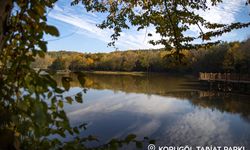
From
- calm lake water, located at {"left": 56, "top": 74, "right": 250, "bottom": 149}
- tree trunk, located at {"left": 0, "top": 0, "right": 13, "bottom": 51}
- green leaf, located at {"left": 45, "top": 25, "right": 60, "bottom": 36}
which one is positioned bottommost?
calm lake water, located at {"left": 56, "top": 74, "right": 250, "bottom": 149}

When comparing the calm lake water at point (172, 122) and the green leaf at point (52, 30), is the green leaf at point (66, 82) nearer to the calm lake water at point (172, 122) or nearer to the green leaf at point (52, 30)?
the green leaf at point (52, 30)

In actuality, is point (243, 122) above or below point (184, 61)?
below

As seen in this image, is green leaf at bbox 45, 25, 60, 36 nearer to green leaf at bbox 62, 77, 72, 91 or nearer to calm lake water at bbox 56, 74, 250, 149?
green leaf at bbox 62, 77, 72, 91

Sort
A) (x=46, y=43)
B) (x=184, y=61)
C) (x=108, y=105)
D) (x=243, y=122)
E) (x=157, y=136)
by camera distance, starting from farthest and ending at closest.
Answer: (x=108, y=105) < (x=243, y=122) < (x=157, y=136) < (x=184, y=61) < (x=46, y=43)

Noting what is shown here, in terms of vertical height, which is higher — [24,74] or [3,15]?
[3,15]

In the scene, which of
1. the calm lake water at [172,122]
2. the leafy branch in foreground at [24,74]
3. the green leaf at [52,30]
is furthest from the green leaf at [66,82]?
the calm lake water at [172,122]

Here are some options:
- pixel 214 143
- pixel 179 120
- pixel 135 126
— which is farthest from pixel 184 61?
pixel 179 120

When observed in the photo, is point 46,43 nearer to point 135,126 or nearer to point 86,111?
point 135,126

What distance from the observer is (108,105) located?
27.4 meters

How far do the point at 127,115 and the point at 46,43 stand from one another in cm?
2138

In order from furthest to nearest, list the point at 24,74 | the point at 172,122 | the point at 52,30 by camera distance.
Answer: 1. the point at 172,122
2. the point at 24,74
3. the point at 52,30

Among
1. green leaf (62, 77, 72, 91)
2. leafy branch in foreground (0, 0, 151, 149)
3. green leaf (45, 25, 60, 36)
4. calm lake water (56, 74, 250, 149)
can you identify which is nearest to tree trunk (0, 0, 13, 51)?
leafy branch in foreground (0, 0, 151, 149)

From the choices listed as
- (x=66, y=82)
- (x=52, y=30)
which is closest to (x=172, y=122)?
→ (x=66, y=82)

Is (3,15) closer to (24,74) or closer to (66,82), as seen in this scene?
(24,74)
